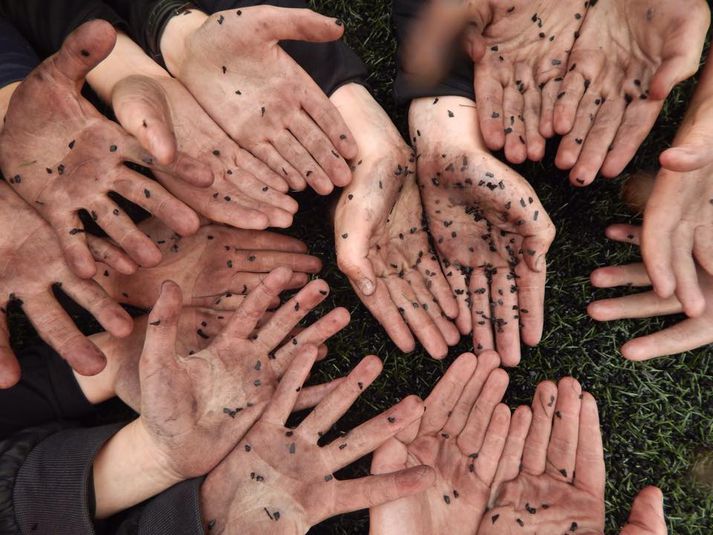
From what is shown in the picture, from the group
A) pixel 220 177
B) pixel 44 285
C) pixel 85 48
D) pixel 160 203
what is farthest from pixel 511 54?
pixel 44 285

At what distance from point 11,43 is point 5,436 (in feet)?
6.88

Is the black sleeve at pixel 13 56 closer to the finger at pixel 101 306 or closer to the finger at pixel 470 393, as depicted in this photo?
the finger at pixel 101 306

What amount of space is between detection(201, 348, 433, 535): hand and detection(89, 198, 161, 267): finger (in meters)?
0.84

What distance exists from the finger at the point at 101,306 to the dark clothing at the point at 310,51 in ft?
4.56

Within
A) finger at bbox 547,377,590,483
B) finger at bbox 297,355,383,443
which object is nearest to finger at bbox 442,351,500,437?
finger at bbox 547,377,590,483

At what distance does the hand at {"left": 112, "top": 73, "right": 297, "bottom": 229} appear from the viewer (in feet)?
8.73

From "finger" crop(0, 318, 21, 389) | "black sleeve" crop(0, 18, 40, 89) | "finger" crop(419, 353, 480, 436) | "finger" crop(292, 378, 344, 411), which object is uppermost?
"black sleeve" crop(0, 18, 40, 89)

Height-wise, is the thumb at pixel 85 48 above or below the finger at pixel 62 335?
above

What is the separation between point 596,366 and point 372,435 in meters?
1.45

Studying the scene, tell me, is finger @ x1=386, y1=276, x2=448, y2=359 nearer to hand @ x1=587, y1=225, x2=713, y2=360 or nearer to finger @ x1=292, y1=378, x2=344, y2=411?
finger @ x1=292, y1=378, x2=344, y2=411

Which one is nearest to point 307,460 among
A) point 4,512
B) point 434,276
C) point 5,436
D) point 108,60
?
point 434,276

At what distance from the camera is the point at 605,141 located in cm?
271

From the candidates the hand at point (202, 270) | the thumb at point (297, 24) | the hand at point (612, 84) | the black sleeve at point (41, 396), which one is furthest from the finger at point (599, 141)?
the black sleeve at point (41, 396)

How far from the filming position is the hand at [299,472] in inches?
95.8
